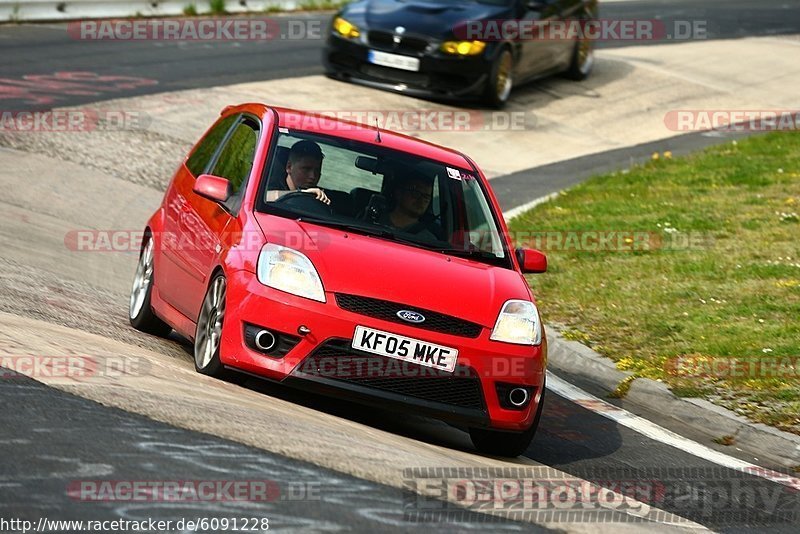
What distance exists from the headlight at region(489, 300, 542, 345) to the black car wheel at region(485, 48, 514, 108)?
12.3 meters

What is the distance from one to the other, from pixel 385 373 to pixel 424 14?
12888 millimetres

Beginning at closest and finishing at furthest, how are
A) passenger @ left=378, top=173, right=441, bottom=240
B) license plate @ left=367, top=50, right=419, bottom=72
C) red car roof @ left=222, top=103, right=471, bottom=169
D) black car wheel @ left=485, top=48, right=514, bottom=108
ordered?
passenger @ left=378, top=173, right=441, bottom=240 < red car roof @ left=222, top=103, right=471, bottom=169 < license plate @ left=367, top=50, right=419, bottom=72 < black car wheel @ left=485, top=48, right=514, bottom=108

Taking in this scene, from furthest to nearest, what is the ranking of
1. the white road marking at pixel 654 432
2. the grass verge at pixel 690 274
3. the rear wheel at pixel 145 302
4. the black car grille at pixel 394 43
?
the black car grille at pixel 394 43
the grass verge at pixel 690 274
the rear wheel at pixel 145 302
the white road marking at pixel 654 432

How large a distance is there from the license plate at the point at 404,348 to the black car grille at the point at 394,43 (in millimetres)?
12267

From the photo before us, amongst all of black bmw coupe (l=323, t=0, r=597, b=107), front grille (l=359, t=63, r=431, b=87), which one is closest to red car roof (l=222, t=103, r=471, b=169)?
black bmw coupe (l=323, t=0, r=597, b=107)

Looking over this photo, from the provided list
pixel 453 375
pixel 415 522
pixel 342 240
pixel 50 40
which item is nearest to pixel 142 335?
pixel 342 240

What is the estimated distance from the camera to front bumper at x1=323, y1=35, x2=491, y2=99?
764 inches

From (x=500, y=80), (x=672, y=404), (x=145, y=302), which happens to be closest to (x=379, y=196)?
(x=145, y=302)

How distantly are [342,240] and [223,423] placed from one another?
5.85 ft

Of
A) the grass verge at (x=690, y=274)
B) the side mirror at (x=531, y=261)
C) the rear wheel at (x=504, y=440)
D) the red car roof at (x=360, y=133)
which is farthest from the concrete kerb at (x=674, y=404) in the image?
the red car roof at (x=360, y=133)

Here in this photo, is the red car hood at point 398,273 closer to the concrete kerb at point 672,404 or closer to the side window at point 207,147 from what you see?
the side window at point 207,147

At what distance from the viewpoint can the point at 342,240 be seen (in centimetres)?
795

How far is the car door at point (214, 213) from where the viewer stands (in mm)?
8242

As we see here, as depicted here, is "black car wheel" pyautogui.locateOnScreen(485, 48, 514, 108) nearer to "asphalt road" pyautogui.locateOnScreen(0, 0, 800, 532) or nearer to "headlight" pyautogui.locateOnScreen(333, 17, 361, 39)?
"headlight" pyautogui.locateOnScreen(333, 17, 361, 39)
